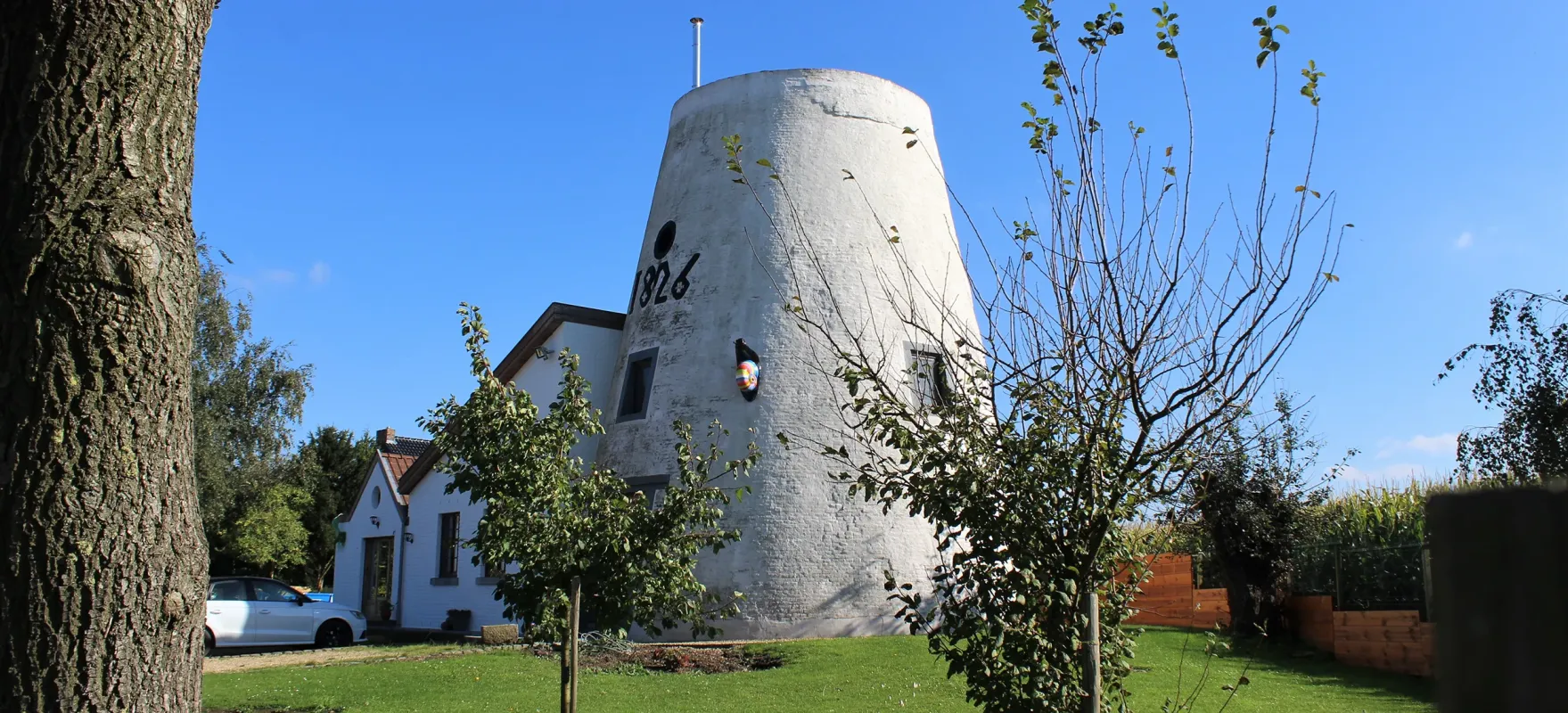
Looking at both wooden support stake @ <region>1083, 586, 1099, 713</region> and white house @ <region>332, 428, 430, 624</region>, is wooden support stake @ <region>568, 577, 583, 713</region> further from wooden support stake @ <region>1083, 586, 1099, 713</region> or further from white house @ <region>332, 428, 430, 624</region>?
white house @ <region>332, 428, 430, 624</region>

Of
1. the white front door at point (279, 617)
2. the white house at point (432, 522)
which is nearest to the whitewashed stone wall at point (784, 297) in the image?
the white house at point (432, 522)

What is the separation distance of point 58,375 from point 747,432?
14.6m

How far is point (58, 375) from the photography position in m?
3.50

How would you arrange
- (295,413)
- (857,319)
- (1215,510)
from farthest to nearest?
1. (295,413)
2. (857,319)
3. (1215,510)

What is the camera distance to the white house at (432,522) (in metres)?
22.0

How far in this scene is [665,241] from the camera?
67.5 feet

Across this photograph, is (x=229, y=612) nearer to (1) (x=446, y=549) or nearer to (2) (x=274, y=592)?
(2) (x=274, y=592)

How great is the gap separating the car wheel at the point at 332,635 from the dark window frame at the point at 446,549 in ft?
8.50

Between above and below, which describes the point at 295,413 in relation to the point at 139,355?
above

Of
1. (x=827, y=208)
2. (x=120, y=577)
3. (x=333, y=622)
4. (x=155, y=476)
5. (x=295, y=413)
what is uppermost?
(x=827, y=208)

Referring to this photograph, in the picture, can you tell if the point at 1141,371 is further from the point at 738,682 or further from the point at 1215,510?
the point at 1215,510

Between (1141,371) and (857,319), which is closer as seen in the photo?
(1141,371)

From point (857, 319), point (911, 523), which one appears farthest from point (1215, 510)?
point (857, 319)

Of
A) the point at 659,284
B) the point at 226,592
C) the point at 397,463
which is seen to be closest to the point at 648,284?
the point at 659,284
